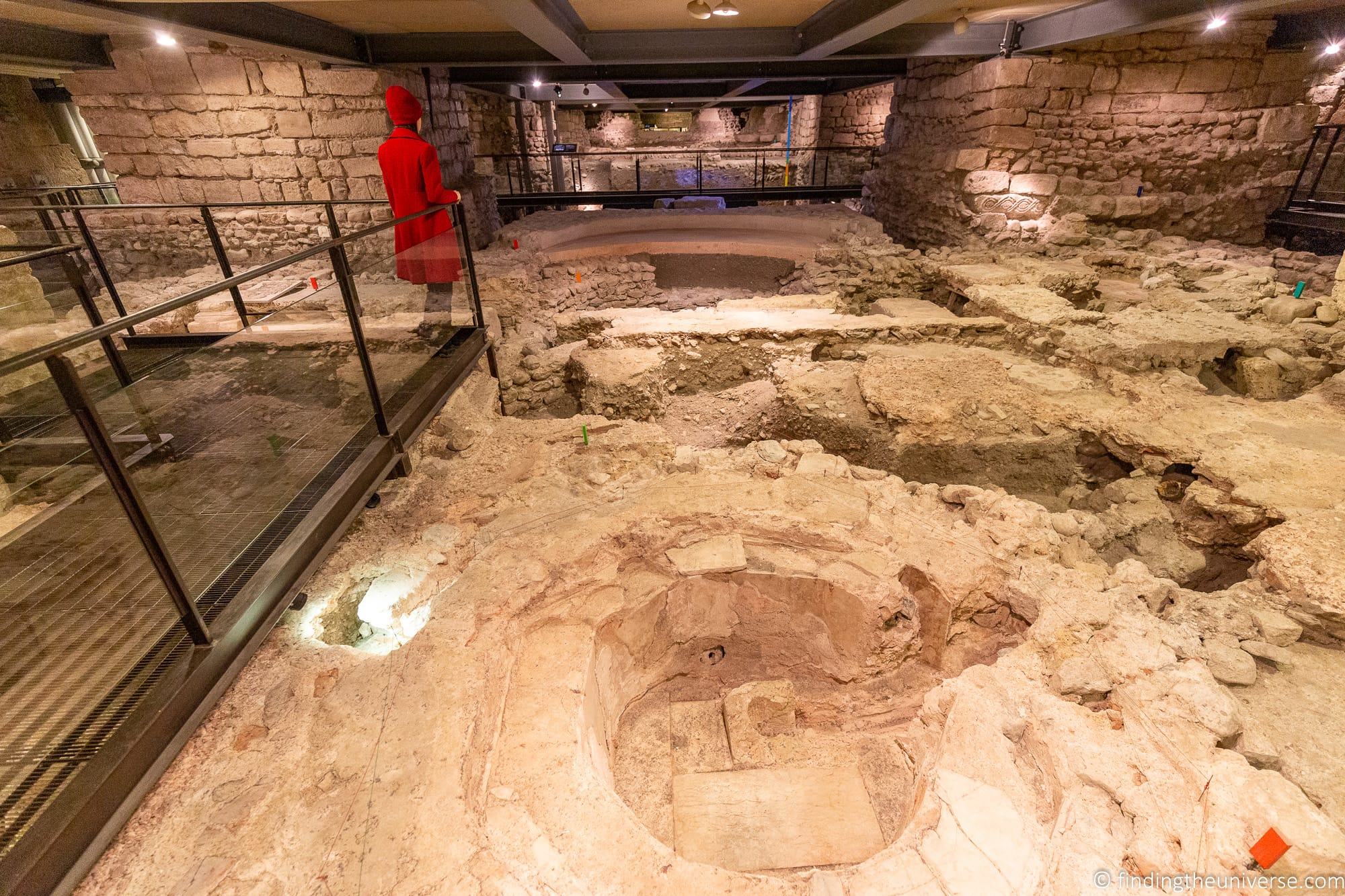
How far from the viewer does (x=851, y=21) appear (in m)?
4.83

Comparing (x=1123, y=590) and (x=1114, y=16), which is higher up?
(x=1114, y=16)

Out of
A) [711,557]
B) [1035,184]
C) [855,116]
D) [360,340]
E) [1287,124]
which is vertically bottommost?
[711,557]

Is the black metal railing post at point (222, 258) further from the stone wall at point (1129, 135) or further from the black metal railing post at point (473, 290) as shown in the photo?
the stone wall at point (1129, 135)

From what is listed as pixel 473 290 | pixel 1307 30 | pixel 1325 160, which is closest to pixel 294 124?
pixel 473 290

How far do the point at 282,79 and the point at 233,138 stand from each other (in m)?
0.86

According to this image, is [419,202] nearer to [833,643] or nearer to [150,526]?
[150,526]

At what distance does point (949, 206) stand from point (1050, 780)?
25.5 ft

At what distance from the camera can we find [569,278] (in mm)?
7910

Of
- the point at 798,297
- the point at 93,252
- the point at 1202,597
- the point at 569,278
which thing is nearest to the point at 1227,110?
the point at 798,297

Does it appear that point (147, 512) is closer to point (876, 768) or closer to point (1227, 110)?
point (876, 768)

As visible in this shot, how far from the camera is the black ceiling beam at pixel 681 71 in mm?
8484

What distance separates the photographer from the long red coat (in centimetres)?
376

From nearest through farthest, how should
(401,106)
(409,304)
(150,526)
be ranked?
1. (150,526)
2. (409,304)
3. (401,106)

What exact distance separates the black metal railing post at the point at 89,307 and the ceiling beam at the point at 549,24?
2.68 metres
